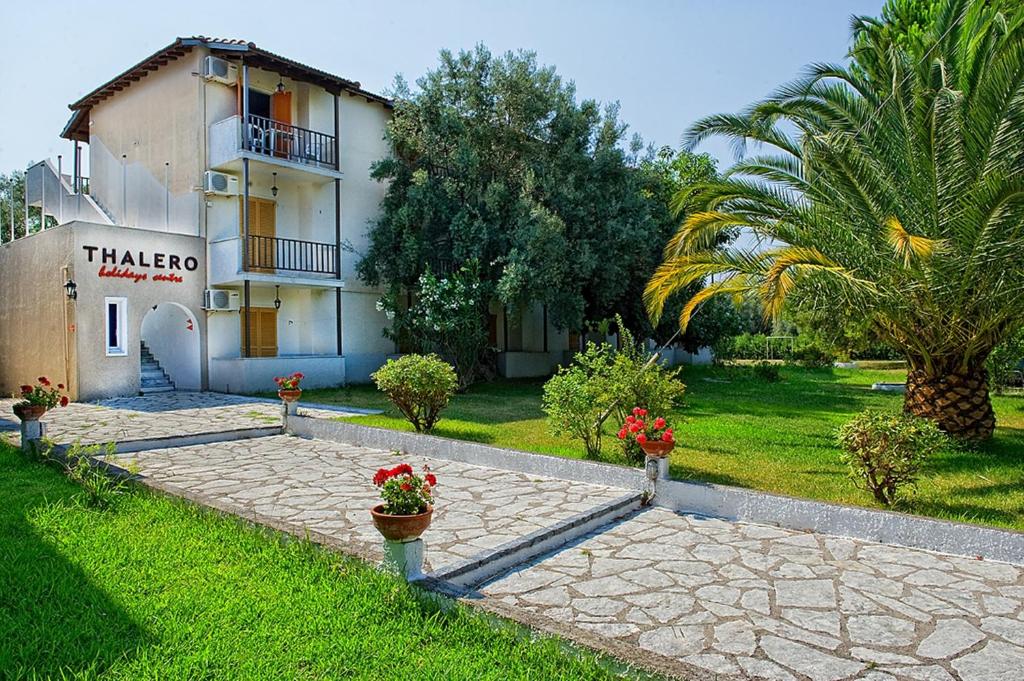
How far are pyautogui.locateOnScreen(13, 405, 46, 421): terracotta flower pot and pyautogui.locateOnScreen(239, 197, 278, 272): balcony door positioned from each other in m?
8.98

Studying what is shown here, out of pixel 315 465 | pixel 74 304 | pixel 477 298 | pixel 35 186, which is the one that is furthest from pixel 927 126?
pixel 35 186

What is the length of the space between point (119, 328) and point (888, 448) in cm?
1627

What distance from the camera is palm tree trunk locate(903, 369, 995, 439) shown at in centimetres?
922

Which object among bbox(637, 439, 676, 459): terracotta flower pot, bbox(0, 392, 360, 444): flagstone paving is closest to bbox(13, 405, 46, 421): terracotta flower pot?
bbox(0, 392, 360, 444): flagstone paving

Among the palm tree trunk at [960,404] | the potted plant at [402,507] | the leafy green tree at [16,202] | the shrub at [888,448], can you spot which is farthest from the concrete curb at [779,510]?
the leafy green tree at [16,202]

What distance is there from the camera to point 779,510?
19.3 ft

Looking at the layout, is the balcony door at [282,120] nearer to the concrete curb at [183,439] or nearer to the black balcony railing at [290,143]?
the black balcony railing at [290,143]

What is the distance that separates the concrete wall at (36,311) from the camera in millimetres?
15570

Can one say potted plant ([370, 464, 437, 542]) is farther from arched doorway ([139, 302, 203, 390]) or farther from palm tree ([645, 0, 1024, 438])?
arched doorway ([139, 302, 203, 390])

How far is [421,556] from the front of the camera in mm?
4324

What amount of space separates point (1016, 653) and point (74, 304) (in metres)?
17.3

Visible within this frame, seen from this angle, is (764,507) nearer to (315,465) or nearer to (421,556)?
(421,556)

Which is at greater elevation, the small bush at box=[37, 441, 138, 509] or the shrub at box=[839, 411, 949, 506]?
the shrub at box=[839, 411, 949, 506]

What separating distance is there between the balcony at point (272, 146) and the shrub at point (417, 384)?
31.3 feet
